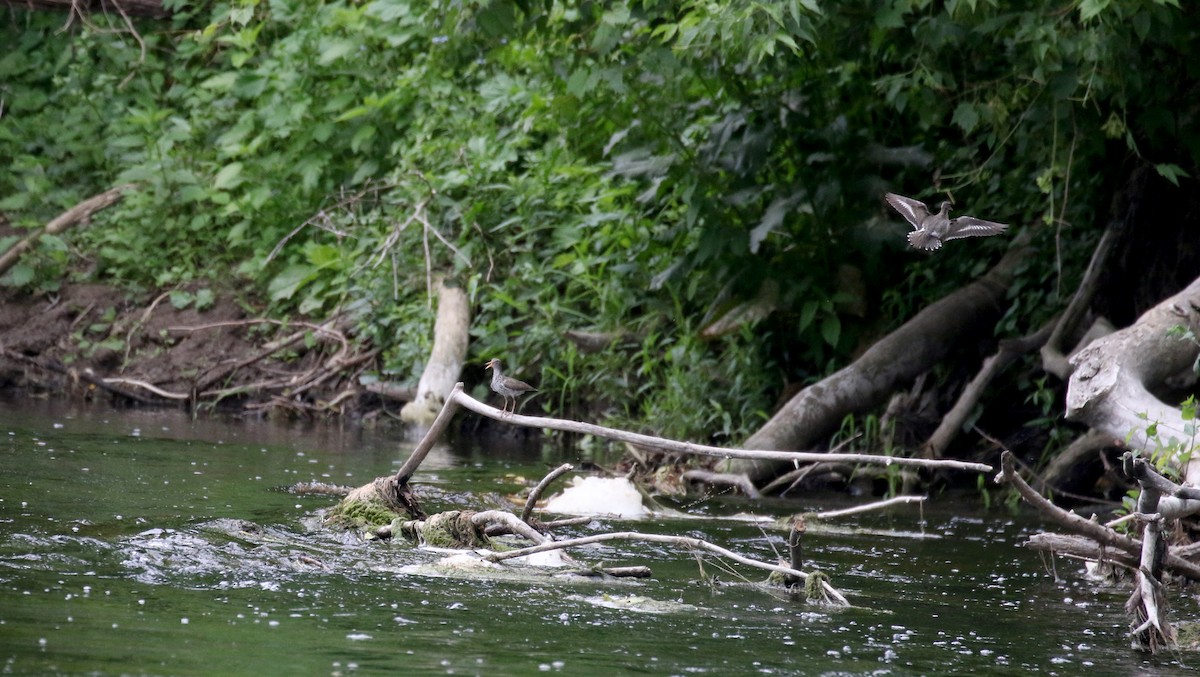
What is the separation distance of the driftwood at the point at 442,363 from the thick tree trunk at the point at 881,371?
2652mm

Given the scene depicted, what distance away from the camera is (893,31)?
24.7ft

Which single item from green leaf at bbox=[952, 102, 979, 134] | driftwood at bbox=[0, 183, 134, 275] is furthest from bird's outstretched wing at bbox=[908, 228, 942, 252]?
driftwood at bbox=[0, 183, 134, 275]

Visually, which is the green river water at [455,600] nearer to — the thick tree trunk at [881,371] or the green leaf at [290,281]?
the thick tree trunk at [881,371]

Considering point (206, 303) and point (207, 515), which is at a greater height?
point (206, 303)

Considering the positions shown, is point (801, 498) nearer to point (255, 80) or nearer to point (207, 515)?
point (207, 515)

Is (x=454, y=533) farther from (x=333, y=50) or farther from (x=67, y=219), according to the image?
(x=67, y=219)

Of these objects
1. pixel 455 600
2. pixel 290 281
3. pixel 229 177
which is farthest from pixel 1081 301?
pixel 229 177

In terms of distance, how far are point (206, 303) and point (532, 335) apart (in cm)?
326

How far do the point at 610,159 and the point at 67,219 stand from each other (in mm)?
5014

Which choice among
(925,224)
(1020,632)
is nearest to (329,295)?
(925,224)

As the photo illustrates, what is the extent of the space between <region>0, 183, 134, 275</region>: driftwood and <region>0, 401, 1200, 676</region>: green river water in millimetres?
5446

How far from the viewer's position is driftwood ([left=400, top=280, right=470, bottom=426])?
9.59m

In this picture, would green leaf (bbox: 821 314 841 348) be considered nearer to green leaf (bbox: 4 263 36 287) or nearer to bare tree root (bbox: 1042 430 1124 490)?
bare tree root (bbox: 1042 430 1124 490)

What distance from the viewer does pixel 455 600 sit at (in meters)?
4.18
